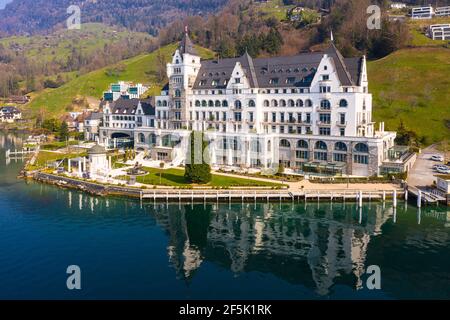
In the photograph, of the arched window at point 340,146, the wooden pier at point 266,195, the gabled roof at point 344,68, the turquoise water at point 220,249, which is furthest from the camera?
the gabled roof at point 344,68

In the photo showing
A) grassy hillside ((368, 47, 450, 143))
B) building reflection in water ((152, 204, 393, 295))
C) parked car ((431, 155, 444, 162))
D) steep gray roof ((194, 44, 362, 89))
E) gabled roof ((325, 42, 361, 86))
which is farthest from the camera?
grassy hillside ((368, 47, 450, 143))

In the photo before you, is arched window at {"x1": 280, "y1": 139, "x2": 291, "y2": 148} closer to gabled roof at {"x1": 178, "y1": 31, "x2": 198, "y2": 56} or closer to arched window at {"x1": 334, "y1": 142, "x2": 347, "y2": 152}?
arched window at {"x1": 334, "y1": 142, "x2": 347, "y2": 152}

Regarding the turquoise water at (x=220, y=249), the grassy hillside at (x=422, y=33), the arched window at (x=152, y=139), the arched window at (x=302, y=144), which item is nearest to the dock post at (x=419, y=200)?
the turquoise water at (x=220, y=249)

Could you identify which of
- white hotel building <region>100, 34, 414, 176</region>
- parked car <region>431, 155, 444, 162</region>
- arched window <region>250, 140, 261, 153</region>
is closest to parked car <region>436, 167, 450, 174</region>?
white hotel building <region>100, 34, 414, 176</region>


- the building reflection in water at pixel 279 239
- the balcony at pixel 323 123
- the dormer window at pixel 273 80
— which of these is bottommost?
the building reflection in water at pixel 279 239

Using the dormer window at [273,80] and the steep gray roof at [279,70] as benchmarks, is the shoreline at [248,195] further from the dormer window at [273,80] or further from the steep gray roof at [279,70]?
the dormer window at [273,80]

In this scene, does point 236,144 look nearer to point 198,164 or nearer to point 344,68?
point 198,164
